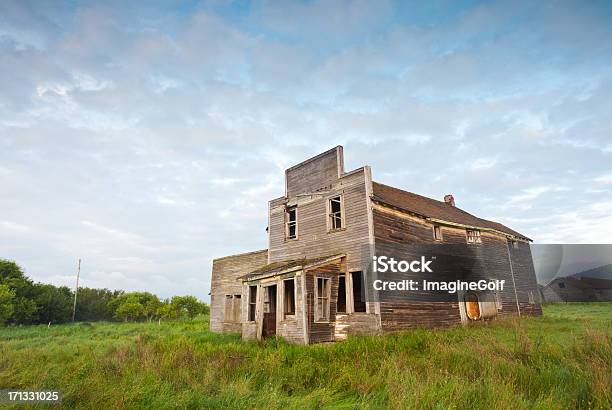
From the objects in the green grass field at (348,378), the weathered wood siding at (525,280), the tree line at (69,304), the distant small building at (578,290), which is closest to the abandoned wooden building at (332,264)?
the weathered wood siding at (525,280)

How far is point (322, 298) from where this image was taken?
14109mm

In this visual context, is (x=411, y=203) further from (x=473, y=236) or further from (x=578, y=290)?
(x=578, y=290)

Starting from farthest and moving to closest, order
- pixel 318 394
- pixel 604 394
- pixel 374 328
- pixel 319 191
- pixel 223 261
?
pixel 223 261
pixel 319 191
pixel 374 328
pixel 318 394
pixel 604 394

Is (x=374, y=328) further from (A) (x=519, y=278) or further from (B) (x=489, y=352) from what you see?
(A) (x=519, y=278)

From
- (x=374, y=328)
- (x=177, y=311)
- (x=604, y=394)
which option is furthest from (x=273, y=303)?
(x=177, y=311)

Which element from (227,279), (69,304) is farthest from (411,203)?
(69,304)

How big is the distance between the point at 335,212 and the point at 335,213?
148 mm

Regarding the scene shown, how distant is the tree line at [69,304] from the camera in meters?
40.4

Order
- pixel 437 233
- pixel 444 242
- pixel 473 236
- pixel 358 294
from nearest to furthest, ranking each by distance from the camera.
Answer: pixel 358 294 → pixel 437 233 → pixel 444 242 → pixel 473 236

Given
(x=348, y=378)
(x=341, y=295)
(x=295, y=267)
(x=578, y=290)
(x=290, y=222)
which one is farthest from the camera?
(x=578, y=290)

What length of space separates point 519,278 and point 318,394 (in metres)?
21.6

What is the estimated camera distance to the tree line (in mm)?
40375

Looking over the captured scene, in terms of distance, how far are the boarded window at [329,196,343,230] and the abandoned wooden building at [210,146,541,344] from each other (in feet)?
0.16

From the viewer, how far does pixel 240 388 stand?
6.86 m
